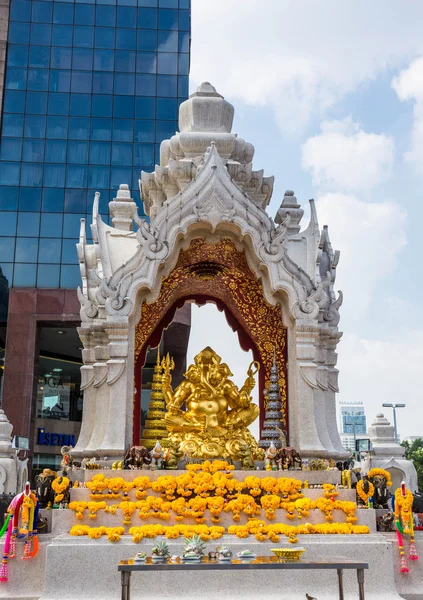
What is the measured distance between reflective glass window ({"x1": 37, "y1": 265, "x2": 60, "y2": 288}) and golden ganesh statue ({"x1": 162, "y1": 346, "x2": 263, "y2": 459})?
76.8ft

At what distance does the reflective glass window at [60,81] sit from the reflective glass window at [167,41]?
6503 millimetres

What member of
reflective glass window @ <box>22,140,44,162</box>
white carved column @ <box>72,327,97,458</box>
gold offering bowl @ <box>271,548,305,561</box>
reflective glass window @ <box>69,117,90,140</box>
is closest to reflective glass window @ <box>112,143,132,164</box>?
reflective glass window @ <box>69,117,90,140</box>

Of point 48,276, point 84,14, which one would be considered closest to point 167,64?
point 84,14

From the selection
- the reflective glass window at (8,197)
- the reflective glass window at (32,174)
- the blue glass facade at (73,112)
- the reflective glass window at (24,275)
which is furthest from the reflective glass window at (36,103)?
the reflective glass window at (24,275)

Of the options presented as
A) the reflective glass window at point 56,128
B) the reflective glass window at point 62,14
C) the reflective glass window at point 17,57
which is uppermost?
the reflective glass window at point 62,14

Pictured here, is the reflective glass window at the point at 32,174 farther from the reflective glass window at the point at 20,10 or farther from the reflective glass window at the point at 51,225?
the reflective glass window at the point at 20,10

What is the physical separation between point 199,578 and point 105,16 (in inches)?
1703

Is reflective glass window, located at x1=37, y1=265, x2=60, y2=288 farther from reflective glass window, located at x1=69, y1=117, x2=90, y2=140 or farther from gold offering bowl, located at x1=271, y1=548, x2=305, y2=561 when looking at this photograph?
gold offering bowl, located at x1=271, y1=548, x2=305, y2=561

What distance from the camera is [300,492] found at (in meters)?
12.3

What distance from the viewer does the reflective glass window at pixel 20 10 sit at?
45188 millimetres

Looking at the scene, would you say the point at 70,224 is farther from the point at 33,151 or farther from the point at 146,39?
the point at 146,39

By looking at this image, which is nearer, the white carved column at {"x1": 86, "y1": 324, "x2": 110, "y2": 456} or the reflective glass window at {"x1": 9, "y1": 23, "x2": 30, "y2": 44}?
the white carved column at {"x1": 86, "y1": 324, "x2": 110, "y2": 456}

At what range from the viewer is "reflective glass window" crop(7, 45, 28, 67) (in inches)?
1746

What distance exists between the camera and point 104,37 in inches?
1794
